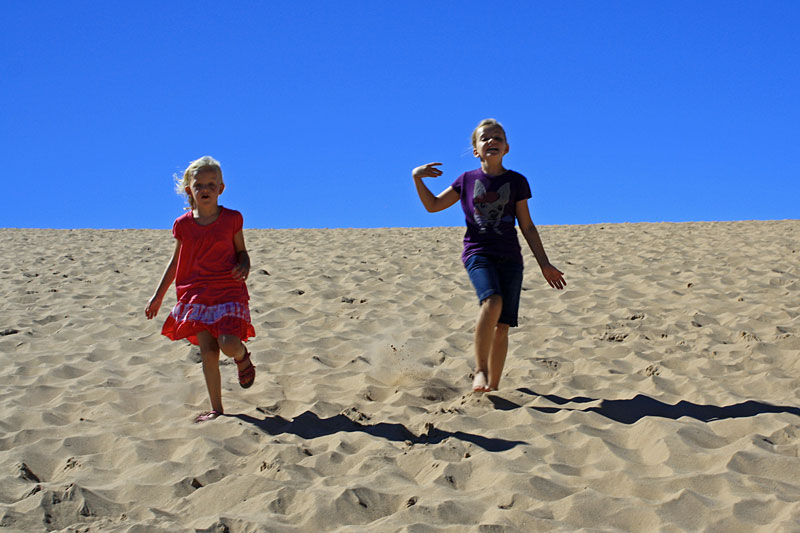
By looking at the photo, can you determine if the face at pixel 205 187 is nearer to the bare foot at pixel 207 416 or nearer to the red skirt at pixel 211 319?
the red skirt at pixel 211 319

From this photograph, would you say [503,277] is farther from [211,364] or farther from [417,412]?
[211,364]

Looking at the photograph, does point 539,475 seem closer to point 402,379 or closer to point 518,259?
point 518,259

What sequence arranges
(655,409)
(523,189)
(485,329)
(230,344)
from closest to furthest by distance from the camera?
(230,344) → (655,409) → (485,329) → (523,189)

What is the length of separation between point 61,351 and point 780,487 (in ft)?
16.3

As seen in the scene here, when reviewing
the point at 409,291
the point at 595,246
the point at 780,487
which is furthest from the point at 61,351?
the point at 595,246

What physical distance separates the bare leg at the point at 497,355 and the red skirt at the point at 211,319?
141 centimetres

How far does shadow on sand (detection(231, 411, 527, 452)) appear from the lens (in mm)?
3500

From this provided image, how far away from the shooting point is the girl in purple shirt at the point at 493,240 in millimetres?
4168

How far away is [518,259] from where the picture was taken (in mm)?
4254

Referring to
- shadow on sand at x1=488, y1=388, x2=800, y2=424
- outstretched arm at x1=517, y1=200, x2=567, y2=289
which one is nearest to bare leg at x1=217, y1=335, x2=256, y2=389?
shadow on sand at x1=488, y1=388, x2=800, y2=424

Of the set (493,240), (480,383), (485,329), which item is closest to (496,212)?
(493,240)

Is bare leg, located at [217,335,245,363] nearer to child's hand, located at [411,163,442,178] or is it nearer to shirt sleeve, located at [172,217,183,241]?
shirt sleeve, located at [172,217,183,241]

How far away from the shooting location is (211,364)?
4.07 m

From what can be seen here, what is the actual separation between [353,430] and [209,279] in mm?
1151
